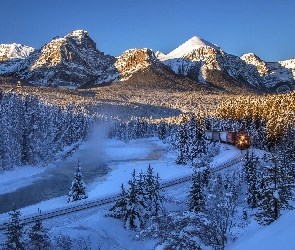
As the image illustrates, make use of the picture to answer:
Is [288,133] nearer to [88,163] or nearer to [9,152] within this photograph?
[88,163]

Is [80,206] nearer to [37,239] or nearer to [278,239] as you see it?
[37,239]

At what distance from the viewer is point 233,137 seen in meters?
75.3

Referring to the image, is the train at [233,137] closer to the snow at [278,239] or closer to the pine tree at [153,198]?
the pine tree at [153,198]

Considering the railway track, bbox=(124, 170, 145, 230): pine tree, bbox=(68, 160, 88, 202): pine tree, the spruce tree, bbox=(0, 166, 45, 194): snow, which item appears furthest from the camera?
bbox=(0, 166, 45, 194): snow

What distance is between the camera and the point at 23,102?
74438 millimetres

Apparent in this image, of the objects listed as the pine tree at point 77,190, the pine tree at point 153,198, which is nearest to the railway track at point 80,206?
the pine tree at point 77,190

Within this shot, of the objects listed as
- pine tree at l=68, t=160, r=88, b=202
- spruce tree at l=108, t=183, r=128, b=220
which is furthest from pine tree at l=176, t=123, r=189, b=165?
spruce tree at l=108, t=183, r=128, b=220

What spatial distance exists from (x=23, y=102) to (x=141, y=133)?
70.3m

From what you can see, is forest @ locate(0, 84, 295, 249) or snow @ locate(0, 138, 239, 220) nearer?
forest @ locate(0, 84, 295, 249)

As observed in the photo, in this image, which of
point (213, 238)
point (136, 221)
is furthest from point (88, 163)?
point (213, 238)

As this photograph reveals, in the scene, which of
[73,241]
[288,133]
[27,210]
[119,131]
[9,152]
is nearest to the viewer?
[73,241]

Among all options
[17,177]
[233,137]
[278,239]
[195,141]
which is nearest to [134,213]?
[278,239]

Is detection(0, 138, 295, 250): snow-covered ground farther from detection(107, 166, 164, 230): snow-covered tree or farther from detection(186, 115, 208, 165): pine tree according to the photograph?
detection(186, 115, 208, 165): pine tree

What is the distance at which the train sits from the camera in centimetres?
7062
